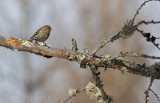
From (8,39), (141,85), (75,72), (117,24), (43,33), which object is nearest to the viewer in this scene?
(8,39)

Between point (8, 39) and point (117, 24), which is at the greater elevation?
point (117, 24)

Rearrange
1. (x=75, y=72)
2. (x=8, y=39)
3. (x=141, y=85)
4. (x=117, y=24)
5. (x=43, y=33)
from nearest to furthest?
(x=8, y=39), (x=43, y=33), (x=141, y=85), (x=75, y=72), (x=117, y=24)

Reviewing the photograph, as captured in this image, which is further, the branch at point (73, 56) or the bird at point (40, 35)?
the bird at point (40, 35)

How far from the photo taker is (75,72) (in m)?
11.1

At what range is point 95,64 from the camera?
318 cm

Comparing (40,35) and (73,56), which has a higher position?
(40,35)

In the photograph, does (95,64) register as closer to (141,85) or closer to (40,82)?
(141,85)

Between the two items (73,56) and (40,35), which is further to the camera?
(40,35)

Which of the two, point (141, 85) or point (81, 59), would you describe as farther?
point (141, 85)

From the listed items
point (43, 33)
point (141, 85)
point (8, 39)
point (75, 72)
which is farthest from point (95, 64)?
point (75, 72)

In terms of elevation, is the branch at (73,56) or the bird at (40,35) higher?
the bird at (40,35)

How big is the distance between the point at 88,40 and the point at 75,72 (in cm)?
69

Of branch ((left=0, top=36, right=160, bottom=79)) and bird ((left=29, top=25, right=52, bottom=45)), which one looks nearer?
branch ((left=0, top=36, right=160, bottom=79))

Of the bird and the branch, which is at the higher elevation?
the bird
